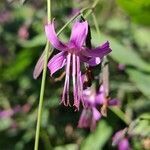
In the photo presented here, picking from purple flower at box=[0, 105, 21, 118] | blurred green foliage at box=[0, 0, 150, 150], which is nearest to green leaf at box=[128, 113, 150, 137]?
blurred green foliage at box=[0, 0, 150, 150]

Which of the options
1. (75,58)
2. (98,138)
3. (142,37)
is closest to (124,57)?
(98,138)

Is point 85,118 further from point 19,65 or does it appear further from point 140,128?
point 19,65

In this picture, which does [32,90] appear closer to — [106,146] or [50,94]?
[50,94]

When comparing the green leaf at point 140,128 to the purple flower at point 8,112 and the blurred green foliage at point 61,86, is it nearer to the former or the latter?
the blurred green foliage at point 61,86

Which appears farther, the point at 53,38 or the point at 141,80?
the point at 141,80

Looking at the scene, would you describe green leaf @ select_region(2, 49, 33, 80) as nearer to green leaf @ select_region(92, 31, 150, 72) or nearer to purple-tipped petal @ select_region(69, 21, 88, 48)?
green leaf @ select_region(92, 31, 150, 72)
